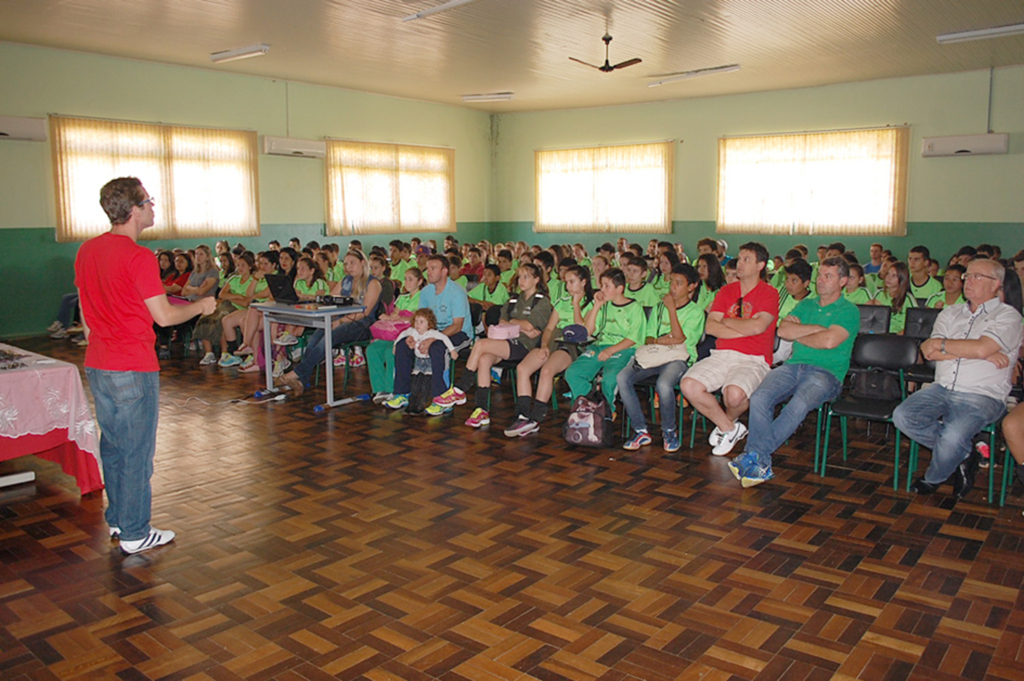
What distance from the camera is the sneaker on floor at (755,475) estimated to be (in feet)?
15.0

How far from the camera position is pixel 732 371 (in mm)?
5055

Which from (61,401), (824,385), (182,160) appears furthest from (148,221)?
(182,160)

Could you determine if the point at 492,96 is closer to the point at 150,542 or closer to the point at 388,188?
the point at 388,188

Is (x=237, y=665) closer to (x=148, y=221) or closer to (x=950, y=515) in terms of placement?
(x=148, y=221)

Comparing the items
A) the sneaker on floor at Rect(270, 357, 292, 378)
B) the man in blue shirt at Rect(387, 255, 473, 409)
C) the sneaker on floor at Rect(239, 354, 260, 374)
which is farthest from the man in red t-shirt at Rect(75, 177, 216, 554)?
the sneaker on floor at Rect(239, 354, 260, 374)

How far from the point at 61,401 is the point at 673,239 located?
39.3 feet

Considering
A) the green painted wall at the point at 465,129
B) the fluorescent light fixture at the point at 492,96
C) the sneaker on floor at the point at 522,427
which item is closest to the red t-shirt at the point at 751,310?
the sneaker on floor at the point at 522,427

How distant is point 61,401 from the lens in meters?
4.27

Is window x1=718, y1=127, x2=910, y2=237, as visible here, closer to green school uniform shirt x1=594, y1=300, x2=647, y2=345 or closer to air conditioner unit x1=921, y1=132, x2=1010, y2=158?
air conditioner unit x1=921, y1=132, x2=1010, y2=158

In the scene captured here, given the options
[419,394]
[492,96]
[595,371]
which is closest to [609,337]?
[595,371]

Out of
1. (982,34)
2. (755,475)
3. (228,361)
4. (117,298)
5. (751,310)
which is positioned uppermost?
(982,34)

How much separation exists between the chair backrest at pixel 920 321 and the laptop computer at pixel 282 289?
496 centimetres

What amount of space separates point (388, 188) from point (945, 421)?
1184 cm

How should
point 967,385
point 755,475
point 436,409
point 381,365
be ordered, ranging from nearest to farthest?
point 967,385 < point 755,475 < point 436,409 < point 381,365
